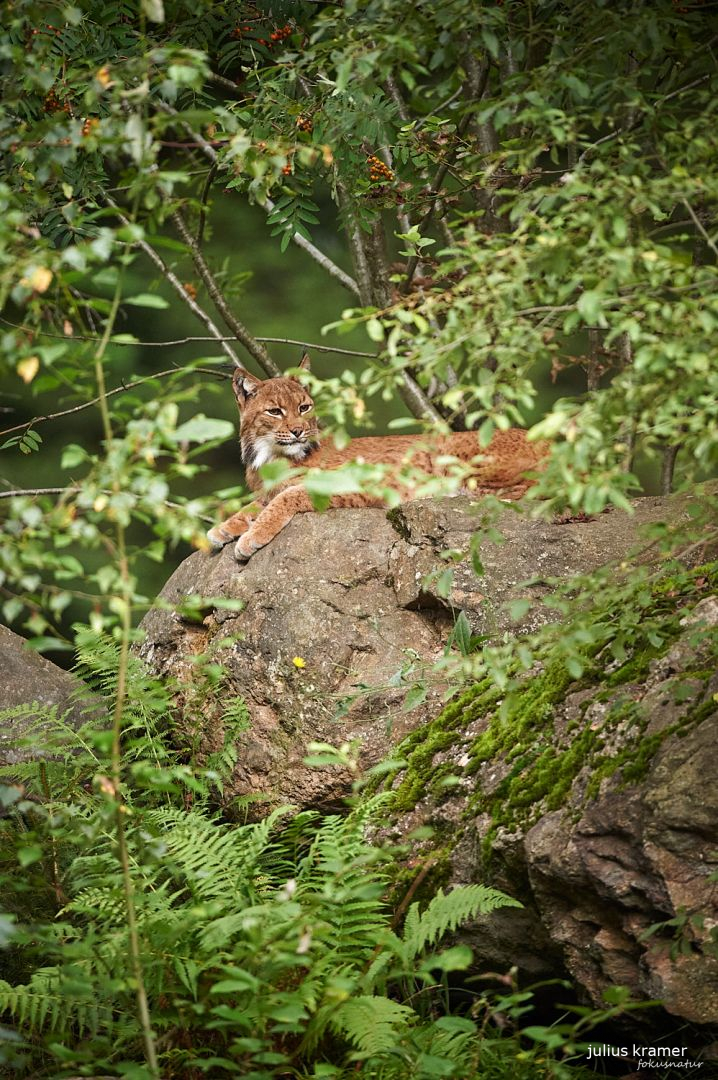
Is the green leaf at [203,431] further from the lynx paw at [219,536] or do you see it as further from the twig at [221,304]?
the twig at [221,304]

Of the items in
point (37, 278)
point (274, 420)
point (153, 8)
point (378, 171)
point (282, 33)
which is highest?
point (153, 8)

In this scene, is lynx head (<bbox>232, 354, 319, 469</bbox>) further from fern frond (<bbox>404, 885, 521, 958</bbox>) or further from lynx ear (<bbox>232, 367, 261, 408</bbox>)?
fern frond (<bbox>404, 885, 521, 958</bbox>)

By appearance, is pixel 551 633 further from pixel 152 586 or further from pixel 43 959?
pixel 152 586

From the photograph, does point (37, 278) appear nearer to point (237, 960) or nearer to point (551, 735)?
point (237, 960)

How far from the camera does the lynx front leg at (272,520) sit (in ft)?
18.7

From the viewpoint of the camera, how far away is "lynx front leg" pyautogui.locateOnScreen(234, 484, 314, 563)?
569 cm

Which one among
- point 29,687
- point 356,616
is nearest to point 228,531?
point 356,616

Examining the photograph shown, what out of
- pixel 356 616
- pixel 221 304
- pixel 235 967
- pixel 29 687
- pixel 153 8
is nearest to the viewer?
pixel 153 8

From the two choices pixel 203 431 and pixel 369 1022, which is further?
pixel 369 1022

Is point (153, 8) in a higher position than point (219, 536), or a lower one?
higher

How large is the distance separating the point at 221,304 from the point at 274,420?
1.15 meters

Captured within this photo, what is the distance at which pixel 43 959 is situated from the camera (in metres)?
4.33

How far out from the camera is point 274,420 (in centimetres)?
655

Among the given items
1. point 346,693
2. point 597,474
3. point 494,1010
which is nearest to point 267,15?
point 346,693
